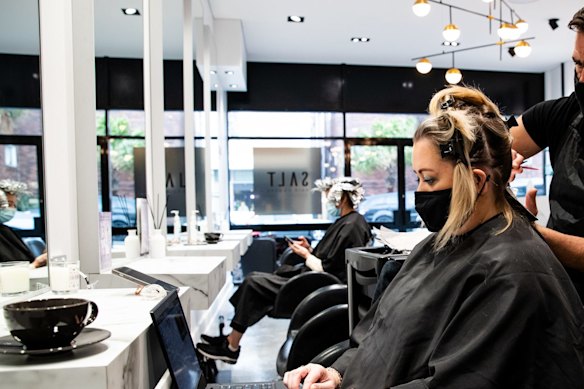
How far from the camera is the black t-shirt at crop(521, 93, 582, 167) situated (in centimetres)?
164

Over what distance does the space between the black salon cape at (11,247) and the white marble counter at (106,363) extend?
11.0 inches

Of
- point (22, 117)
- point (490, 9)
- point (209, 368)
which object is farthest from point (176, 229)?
point (490, 9)

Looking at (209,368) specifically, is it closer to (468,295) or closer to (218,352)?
(218,352)

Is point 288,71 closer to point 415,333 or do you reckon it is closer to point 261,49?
point 261,49

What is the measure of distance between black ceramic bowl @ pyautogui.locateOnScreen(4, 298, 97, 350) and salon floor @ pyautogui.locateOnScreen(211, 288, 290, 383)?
8.67ft

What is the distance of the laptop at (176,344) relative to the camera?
96 centimetres

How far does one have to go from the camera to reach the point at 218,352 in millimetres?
3367

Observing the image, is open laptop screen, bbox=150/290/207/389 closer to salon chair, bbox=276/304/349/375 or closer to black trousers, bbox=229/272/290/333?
salon chair, bbox=276/304/349/375

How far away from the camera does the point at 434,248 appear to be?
1410mm

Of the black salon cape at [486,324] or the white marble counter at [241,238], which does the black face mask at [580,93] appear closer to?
the black salon cape at [486,324]

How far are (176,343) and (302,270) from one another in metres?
3.01

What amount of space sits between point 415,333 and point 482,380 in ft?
0.72

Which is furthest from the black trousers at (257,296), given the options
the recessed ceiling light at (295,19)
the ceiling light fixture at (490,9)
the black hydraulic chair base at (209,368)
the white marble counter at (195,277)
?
the recessed ceiling light at (295,19)

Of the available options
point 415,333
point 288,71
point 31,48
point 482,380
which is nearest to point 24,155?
point 31,48
